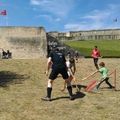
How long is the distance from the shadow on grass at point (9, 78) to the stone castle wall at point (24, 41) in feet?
77.6

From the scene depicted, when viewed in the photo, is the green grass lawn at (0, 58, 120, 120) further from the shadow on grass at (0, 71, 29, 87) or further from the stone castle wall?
the stone castle wall

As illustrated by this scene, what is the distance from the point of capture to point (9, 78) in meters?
23.6

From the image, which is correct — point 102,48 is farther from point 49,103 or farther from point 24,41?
point 49,103

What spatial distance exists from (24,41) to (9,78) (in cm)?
2729

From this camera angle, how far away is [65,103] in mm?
17094

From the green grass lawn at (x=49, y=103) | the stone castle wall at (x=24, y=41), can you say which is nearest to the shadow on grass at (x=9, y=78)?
the green grass lawn at (x=49, y=103)

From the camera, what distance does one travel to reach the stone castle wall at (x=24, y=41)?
4988 centimetres

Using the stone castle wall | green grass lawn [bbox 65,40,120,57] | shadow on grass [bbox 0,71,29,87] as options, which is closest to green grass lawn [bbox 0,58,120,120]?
shadow on grass [bbox 0,71,29,87]

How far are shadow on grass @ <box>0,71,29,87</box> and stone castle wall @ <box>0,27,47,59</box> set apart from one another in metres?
23.7

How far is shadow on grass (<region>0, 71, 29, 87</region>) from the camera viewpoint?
22.0 m

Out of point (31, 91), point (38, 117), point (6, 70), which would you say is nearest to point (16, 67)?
point (6, 70)

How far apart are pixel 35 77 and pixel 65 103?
7.62 m

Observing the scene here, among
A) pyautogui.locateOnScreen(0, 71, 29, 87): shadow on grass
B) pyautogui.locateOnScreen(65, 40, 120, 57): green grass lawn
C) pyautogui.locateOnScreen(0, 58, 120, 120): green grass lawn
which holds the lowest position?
pyautogui.locateOnScreen(0, 58, 120, 120): green grass lawn

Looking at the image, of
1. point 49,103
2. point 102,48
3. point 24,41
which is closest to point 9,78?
point 49,103
